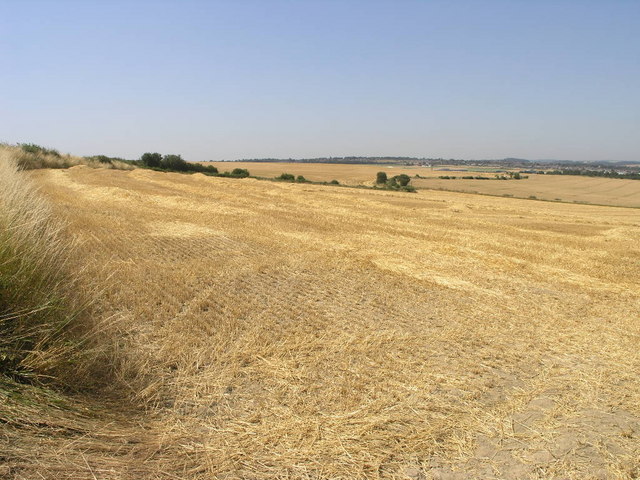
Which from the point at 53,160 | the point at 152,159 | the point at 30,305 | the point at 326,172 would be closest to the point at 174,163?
the point at 152,159

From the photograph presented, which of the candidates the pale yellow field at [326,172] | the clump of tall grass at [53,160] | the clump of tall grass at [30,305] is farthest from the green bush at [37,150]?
the clump of tall grass at [30,305]

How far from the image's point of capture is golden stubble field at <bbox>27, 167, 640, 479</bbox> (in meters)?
3.92

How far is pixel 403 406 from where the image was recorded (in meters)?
4.71

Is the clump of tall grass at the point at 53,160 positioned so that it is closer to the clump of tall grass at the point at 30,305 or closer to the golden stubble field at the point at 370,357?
the golden stubble field at the point at 370,357

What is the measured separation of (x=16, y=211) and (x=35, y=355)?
2.34 m

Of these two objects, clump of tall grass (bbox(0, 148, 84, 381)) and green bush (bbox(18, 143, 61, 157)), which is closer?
clump of tall grass (bbox(0, 148, 84, 381))

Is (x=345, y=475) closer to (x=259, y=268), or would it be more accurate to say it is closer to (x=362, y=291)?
(x=362, y=291)

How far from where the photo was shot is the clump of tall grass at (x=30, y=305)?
410cm

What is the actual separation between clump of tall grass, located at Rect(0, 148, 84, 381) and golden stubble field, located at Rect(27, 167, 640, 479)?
30.9 inches

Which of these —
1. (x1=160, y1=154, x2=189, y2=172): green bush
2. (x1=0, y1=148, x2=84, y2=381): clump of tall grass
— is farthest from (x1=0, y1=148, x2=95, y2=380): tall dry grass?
(x1=160, y1=154, x2=189, y2=172): green bush

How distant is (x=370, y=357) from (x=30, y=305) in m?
4.14

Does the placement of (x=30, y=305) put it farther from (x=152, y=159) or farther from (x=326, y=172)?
(x=326, y=172)

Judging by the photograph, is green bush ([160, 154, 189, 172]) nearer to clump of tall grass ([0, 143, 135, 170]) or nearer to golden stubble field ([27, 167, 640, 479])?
clump of tall grass ([0, 143, 135, 170])

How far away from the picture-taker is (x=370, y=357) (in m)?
5.87
